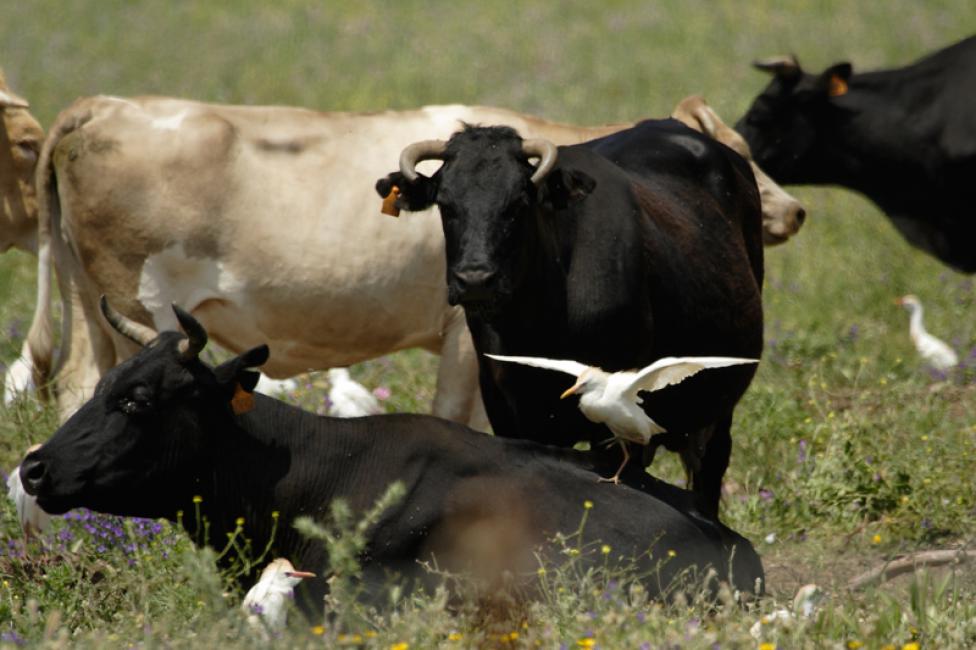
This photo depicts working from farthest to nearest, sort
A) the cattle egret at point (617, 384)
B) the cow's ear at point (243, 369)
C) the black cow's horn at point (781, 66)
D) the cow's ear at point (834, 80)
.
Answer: the cow's ear at point (834, 80)
the black cow's horn at point (781, 66)
the cow's ear at point (243, 369)
the cattle egret at point (617, 384)

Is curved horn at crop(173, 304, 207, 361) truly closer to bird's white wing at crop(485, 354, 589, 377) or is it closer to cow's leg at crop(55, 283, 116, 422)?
bird's white wing at crop(485, 354, 589, 377)

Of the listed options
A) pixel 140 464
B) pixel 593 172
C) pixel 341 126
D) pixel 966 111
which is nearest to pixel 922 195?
pixel 966 111

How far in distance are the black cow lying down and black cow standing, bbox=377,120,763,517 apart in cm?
30

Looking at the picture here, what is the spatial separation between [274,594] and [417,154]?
1842mm

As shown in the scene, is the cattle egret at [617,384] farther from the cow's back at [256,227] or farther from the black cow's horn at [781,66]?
the black cow's horn at [781,66]

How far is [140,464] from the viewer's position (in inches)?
232

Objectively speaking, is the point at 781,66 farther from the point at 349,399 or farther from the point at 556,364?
the point at 556,364

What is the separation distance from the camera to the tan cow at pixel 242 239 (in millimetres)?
7883

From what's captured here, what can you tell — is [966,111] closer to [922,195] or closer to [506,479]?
[922,195]

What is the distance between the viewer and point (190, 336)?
5805 mm

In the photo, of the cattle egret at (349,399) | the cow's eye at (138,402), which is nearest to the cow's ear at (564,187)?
the cow's eye at (138,402)

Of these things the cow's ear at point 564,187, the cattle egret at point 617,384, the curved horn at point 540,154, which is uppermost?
the curved horn at point 540,154

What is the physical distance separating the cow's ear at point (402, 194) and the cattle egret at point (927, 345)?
4.51m

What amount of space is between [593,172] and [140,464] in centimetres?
208
